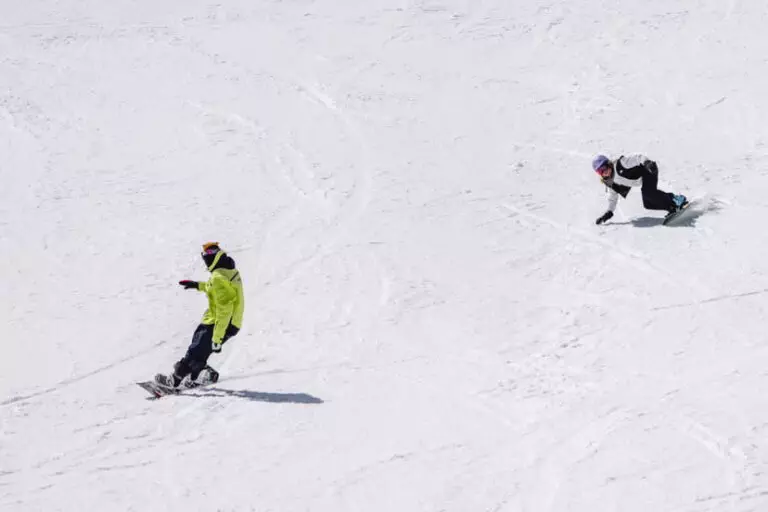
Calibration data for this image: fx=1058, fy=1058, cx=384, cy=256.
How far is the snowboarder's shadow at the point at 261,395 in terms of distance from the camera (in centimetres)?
1024

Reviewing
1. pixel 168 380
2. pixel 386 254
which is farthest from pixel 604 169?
pixel 168 380

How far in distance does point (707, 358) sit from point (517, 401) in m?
1.95

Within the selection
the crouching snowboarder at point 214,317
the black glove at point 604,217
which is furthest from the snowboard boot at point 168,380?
the black glove at point 604,217

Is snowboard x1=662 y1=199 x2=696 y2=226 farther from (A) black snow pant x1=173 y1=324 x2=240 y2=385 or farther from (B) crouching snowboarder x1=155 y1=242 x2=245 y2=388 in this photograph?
(A) black snow pant x1=173 y1=324 x2=240 y2=385

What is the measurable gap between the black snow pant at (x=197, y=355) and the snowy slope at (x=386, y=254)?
1.15ft

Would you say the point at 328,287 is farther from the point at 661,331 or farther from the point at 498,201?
the point at 661,331

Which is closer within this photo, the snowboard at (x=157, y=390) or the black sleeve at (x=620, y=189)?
the snowboard at (x=157, y=390)

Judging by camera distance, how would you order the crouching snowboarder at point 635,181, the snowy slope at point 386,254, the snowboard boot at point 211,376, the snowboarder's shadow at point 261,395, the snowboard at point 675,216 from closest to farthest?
1. the snowy slope at point 386,254
2. the snowboarder's shadow at point 261,395
3. the snowboard boot at point 211,376
4. the crouching snowboarder at point 635,181
5. the snowboard at point 675,216

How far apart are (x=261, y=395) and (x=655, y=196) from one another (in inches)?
231

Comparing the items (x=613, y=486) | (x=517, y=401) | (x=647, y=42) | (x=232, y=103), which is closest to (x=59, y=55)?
(x=232, y=103)

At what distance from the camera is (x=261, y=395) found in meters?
10.4

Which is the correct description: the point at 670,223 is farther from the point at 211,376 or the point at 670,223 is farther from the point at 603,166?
the point at 211,376

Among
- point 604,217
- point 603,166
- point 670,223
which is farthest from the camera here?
point 604,217

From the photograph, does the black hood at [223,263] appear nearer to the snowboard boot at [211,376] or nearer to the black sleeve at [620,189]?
the snowboard boot at [211,376]
